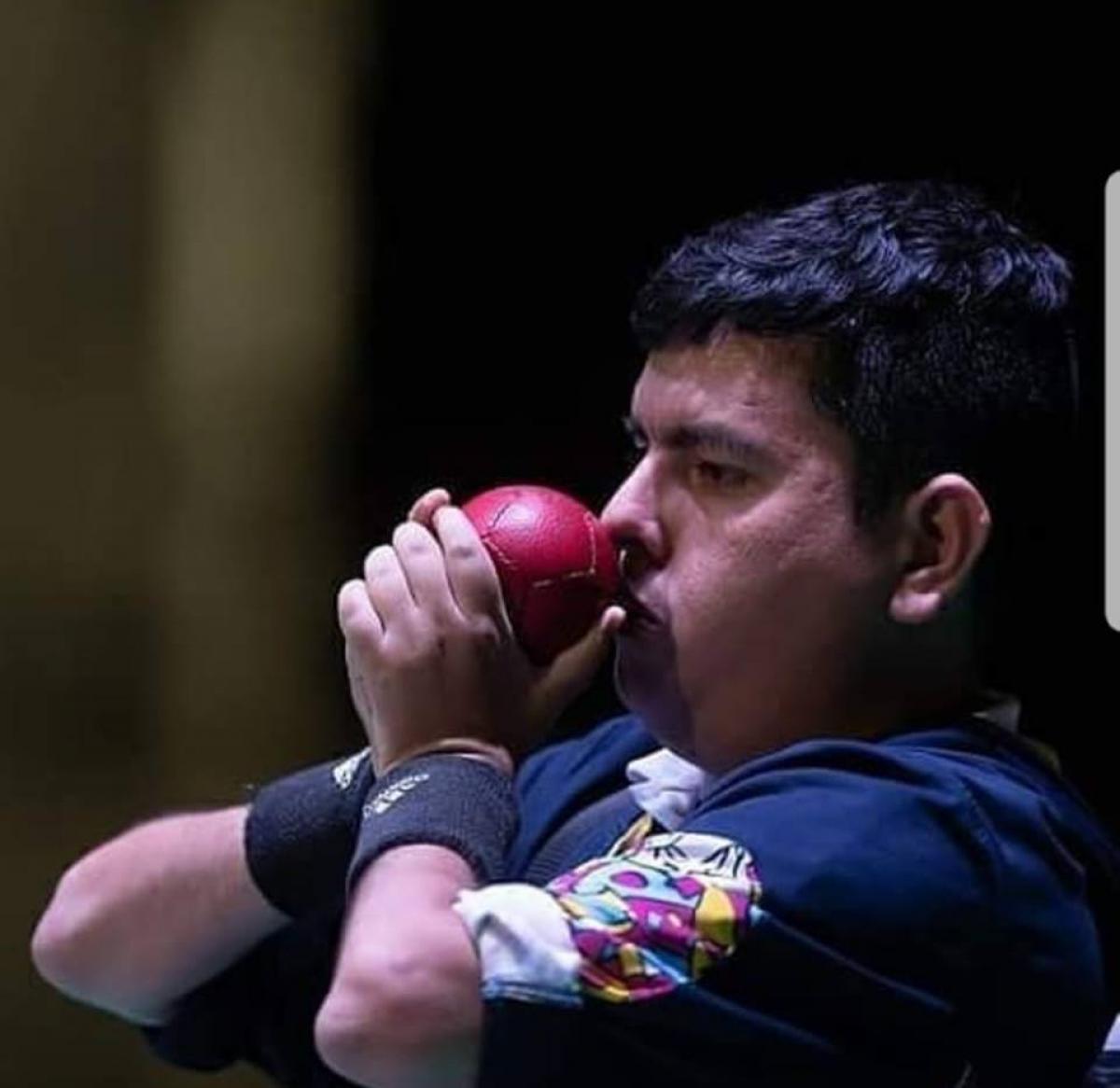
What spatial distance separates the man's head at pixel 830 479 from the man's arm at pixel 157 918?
250 mm

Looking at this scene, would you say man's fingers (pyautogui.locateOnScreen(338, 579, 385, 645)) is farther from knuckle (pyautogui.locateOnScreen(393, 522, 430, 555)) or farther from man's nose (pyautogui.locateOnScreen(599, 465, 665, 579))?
man's nose (pyautogui.locateOnScreen(599, 465, 665, 579))

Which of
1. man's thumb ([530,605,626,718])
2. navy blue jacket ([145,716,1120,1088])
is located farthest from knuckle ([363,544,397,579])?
navy blue jacket ([145,716,1120,1088])

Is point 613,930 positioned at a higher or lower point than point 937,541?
lower

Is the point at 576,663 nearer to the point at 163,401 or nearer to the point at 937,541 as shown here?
the point at 937,541

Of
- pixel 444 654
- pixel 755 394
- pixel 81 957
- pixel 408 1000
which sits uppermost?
pixel 755 394

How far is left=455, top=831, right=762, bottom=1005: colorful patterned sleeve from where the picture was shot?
4.17ft

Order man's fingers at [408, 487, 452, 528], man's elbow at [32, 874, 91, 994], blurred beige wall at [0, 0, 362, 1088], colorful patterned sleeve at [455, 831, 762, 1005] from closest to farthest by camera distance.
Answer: colorful patterned sleeve at [455, 831, 762, 1005]
man's fingers at [408, 487, 452, 528]
man's elbow at [32, 874, 91, 994]
blurred beige wall at [0, 0, 362, 1088]

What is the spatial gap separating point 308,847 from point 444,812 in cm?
21

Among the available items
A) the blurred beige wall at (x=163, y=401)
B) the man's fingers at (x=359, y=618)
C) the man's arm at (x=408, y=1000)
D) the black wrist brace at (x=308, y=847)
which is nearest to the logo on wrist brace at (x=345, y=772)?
the black wrist brace at (x=308, y=847)

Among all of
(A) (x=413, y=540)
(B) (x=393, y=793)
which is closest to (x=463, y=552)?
(A) (x=413, y=540)

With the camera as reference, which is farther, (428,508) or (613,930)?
(428,508)

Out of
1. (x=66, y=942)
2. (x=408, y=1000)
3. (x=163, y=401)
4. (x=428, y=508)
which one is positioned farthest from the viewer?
(x=163, y=401)

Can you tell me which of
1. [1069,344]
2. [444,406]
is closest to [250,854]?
[1069,344]

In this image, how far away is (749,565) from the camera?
1465mm
